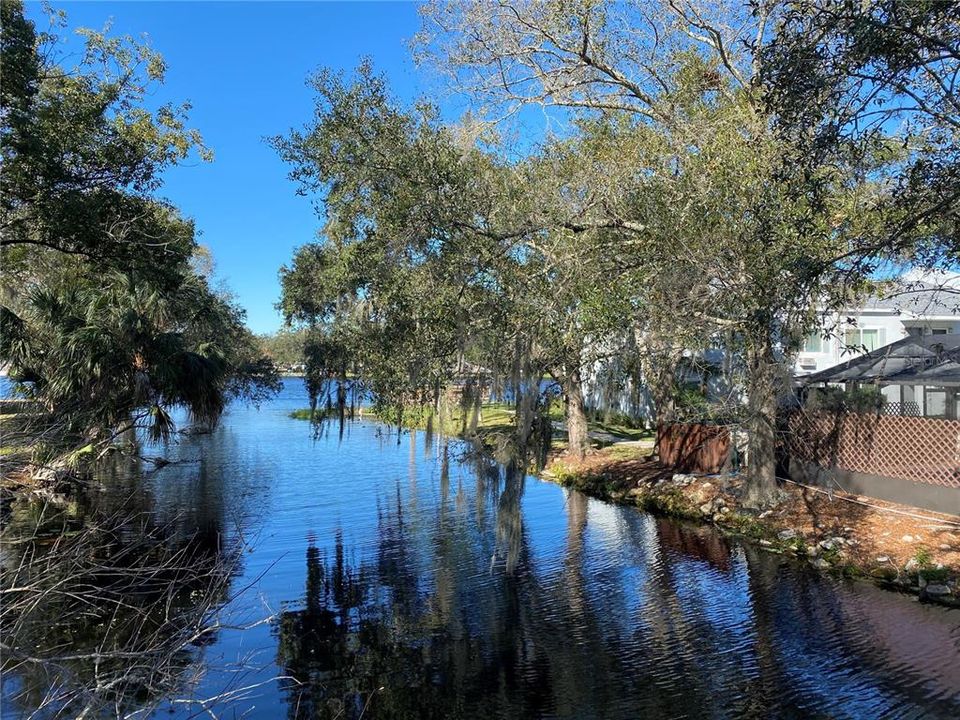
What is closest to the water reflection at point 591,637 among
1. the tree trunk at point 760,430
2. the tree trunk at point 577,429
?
the tree trunk at point 760,430

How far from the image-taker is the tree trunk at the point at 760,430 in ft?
34.6

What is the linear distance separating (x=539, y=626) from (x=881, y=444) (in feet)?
23.8

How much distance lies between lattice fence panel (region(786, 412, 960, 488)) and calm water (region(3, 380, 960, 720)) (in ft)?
9.12

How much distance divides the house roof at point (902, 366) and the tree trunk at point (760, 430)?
2078 mm

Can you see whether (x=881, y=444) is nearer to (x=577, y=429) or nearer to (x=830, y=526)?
(x=830, y=526)

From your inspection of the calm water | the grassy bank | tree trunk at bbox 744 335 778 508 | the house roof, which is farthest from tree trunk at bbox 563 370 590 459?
tree trunk at bbox 744 335 778 508

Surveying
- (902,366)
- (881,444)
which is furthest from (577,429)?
(881,444)

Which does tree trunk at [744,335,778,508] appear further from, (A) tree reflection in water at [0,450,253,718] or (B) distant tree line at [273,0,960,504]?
(A) tree reflection in water at [0,450,253,718]

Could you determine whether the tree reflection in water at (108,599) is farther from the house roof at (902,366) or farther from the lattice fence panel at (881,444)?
the house roof at (902,366)

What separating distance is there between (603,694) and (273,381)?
2729cm

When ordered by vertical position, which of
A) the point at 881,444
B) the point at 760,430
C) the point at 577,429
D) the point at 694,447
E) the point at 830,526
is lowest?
the point at 830,526

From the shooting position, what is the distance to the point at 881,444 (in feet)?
38.5

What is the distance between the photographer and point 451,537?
12.1 meters

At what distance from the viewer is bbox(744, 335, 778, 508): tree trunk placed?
1055cm
